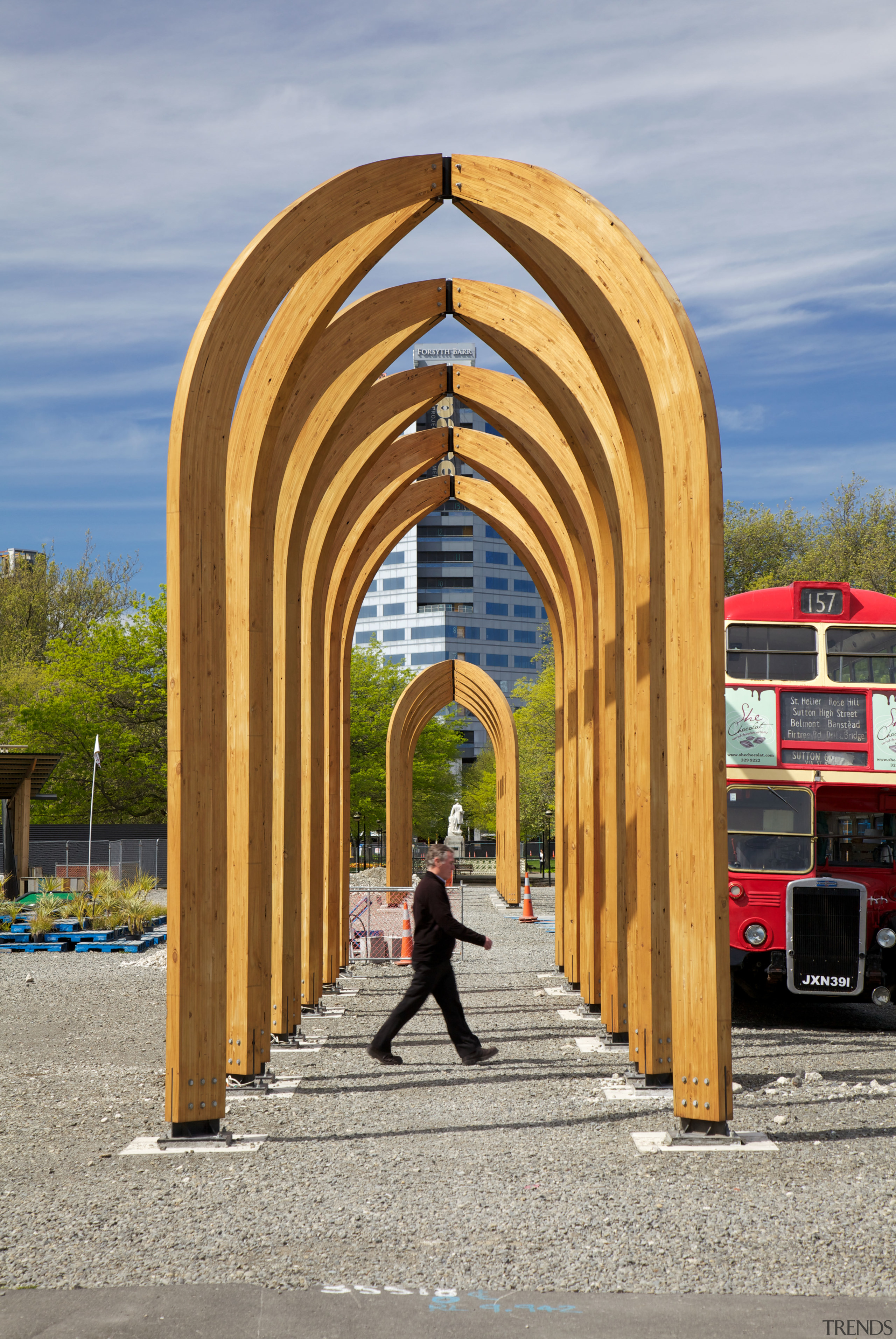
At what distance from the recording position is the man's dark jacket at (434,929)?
27.4 ft

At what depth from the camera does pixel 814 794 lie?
1090 centimetres

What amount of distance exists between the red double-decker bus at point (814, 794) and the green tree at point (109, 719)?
28562 mm

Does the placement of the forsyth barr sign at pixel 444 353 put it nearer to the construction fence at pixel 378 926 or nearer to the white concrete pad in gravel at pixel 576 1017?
the construction fence at pixel 378 926

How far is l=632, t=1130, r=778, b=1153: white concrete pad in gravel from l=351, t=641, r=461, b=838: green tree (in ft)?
109

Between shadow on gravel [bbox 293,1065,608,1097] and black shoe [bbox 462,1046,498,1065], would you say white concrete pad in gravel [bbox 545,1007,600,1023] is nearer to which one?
black shoe [bbox 462,1046,498,1065]

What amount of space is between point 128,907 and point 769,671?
13.9 metres

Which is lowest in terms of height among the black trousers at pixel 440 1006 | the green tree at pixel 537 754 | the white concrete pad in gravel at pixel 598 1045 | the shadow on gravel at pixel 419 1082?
the white concrete pad in gravel at pixel 598 1045

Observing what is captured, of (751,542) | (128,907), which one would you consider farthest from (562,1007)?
(751,542)

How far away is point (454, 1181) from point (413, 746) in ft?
74.5

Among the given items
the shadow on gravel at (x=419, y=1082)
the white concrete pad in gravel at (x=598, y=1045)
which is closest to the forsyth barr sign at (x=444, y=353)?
the white concrete pad in gravel at (x=598, y=1045)

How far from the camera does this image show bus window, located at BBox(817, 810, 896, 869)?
11.1m

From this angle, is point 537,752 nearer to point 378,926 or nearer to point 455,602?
point 378,926

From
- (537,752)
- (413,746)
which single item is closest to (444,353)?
(537,752)

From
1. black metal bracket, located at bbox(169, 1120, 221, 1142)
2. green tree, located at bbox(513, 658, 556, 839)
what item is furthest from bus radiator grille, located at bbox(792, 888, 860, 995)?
green tree, located at bbox(513, 658, 556, 839)
